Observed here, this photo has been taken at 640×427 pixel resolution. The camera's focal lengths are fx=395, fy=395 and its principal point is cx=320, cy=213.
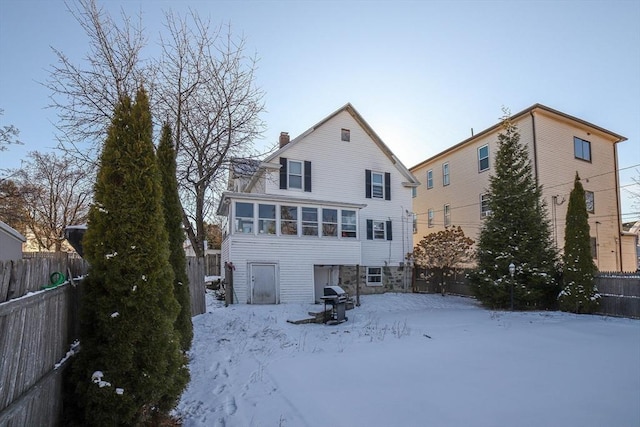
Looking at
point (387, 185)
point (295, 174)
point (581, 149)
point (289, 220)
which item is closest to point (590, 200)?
point (581, 149)

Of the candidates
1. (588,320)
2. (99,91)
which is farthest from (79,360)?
(588,320)

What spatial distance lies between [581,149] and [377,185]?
11164mm

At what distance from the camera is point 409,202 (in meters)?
21.8

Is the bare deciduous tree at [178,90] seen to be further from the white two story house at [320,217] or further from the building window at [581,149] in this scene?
the building window at [581,149]

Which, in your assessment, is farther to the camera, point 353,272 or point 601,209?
point 601,209

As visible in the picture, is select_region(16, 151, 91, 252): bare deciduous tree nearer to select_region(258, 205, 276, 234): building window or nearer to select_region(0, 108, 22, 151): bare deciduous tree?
select_region(0, 108, 22, 151): bare deciduous tree

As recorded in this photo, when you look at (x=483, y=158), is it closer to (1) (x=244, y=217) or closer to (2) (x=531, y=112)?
(2) (x=531, y=112)

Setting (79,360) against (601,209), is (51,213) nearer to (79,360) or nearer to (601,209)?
(79,360)

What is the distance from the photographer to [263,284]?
16.2m

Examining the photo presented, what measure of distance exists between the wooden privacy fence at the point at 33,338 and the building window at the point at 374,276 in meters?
17.1

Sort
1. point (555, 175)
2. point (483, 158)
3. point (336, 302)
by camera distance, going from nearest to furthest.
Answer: point (336, 302), point (555, 175), point (483, 158)

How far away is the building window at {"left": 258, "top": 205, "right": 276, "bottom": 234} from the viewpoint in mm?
16406

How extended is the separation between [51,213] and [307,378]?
3095 cm

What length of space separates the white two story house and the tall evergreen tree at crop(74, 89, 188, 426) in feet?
38.4
